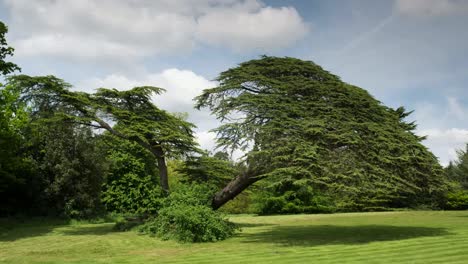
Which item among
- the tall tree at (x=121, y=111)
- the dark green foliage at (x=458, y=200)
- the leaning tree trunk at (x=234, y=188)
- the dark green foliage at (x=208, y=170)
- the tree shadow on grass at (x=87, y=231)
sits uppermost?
the tall tree at (x=121, y=111)

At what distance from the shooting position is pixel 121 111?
21.7 metres

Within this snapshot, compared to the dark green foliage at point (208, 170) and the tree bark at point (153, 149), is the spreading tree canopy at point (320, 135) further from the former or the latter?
the tree bark at point (153, 149)

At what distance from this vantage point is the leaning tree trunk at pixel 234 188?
2014cm

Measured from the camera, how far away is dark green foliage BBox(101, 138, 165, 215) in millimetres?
22547

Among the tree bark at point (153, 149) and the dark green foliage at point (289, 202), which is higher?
the tree bark at point (153, 149)

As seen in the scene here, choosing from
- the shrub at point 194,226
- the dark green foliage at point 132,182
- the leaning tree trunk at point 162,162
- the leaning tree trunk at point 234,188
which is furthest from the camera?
the leaning tree trunk at point 162,162

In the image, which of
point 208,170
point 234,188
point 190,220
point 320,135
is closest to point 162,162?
point 208,170

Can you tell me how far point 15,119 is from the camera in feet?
112

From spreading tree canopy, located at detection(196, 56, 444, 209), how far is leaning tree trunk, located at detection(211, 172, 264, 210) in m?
1.01

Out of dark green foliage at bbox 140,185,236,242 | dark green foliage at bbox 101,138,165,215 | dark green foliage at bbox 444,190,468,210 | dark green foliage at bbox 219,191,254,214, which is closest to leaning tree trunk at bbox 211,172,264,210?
dark green foliage at bbox 140,185,236,242

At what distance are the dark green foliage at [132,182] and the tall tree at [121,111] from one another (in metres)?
1.14

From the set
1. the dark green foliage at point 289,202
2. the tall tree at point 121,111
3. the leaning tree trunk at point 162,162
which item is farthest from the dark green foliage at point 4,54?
the dark green foliage at point 289,202

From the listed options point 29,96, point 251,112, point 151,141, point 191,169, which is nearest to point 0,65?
point 29,96

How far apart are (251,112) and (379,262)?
8124mm
